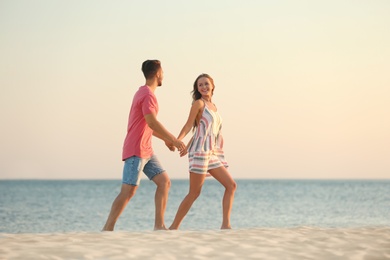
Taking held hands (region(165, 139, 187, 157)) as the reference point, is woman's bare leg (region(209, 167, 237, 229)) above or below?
below

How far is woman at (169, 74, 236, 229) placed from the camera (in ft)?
28.2

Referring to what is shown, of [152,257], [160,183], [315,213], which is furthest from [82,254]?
[315,213]

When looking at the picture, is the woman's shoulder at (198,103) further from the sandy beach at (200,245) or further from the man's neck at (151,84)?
the sandy beach at (200,245)

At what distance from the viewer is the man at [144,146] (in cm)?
823

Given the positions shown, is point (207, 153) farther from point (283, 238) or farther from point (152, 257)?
point (152, 257)

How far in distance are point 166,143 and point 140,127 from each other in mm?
521

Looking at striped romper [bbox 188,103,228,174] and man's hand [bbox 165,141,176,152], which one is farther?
man's hand [bbox 165,141,176,152]

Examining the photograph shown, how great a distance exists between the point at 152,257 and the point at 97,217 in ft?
84.9

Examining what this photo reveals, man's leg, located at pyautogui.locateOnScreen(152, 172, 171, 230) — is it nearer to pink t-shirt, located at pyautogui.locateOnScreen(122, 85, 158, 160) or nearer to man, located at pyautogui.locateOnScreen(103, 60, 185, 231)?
man, located at pyautogui.locateOnScreen(103, 60, 185, 231)

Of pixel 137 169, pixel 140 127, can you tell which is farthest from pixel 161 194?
pixel 140 127

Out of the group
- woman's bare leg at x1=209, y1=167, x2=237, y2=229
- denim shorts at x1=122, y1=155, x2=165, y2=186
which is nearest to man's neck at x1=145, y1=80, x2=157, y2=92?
denim shorts at x1=122, y1=155, x2=165, y2=186

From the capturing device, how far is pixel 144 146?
328 inches

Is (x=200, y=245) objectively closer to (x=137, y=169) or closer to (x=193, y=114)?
(x=137, y=169)

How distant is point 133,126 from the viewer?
27.6 ft
